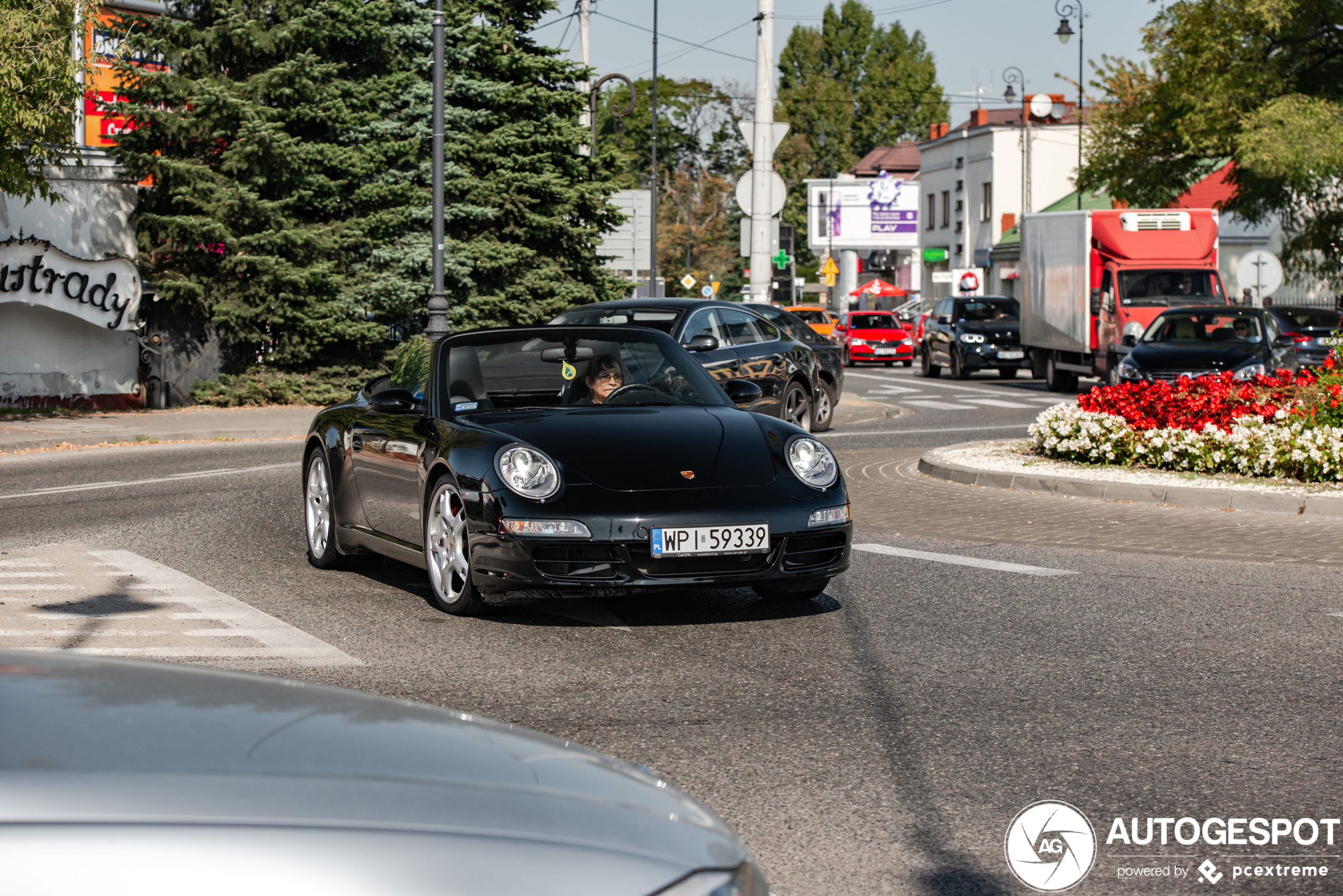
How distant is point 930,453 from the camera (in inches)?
586

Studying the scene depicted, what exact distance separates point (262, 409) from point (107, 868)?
22796 millimetres

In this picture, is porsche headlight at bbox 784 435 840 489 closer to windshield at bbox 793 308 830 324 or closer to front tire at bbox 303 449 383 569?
front tire at bbox 303 449 383 569

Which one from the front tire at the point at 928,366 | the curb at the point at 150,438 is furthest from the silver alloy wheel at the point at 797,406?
the front tire at the point at 928,366

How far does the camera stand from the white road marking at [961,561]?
8484 mm

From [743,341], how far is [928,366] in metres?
21.0

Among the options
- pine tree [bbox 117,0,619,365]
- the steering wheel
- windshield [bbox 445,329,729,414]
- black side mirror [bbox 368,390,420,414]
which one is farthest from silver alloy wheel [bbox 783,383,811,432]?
black side mirror [bbox 368,390,420,414]

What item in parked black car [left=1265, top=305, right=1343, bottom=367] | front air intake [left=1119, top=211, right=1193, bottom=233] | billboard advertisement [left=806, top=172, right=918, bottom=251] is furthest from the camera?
billboard advertisement [left=806, top=172, right=918, bottom=251]

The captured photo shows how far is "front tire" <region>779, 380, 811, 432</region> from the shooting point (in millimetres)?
17203

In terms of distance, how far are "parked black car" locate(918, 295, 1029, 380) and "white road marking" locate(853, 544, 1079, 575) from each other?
83.8ft

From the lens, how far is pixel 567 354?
7.88 m

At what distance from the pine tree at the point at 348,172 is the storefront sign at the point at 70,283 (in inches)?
24.1

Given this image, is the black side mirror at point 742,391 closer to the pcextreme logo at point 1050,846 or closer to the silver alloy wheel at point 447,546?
the silver alloy wheel at point 447,546

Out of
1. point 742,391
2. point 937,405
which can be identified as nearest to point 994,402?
point 937,405

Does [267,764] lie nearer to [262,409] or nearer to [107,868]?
[107,868]
